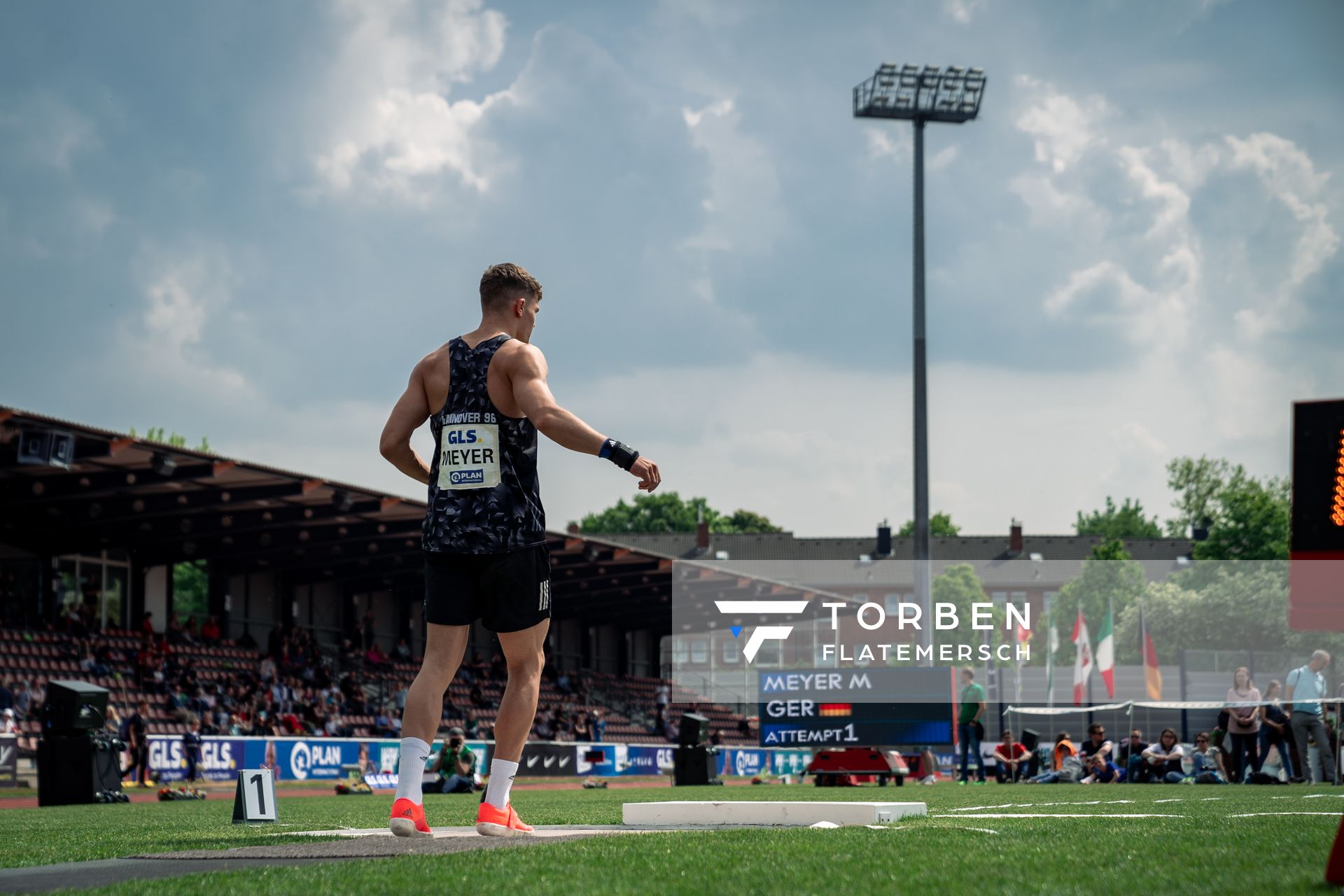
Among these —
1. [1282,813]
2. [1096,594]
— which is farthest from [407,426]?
[1096,594]

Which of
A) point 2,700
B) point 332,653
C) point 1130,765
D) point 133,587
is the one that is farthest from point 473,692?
point 1130,765

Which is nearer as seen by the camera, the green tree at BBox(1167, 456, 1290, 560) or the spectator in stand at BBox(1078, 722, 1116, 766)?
the spectator in stand at BBox(1078, 722, 1116, 766)

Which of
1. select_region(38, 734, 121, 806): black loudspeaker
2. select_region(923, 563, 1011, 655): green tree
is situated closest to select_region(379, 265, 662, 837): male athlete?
select_region(38, 734, 121, 806): black loudspeaker

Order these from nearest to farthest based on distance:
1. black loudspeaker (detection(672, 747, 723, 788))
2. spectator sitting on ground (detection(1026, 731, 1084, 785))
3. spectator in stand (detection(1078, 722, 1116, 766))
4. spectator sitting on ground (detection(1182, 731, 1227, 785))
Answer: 1. spectator sitting on ground (detection(1182, 731, 1227, 785))
2. spectator sitting on ground (detection(1026, 731, 1084, 785))
3. spectator in stand (detection(1078, 722, 1116, 766))
4. black loudspeaker (detection(672, 747, 723, 788))

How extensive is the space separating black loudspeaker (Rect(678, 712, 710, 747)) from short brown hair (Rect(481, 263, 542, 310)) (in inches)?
631

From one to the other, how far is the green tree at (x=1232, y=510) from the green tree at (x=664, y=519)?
28880 millimetres

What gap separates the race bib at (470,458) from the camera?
5.25m

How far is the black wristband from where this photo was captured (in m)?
4.94

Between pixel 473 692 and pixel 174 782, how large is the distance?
19.0 metres

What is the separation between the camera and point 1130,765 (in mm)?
20219

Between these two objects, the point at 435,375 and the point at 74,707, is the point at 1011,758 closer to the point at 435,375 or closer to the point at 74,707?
the point at 74,707

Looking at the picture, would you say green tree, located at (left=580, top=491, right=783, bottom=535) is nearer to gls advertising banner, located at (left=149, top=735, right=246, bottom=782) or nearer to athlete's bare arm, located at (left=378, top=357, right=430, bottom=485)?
gls advertising banner, located at (left=149, top=735, right=246, bottom=782)

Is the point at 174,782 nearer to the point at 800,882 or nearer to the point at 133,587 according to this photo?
the point at 133,587

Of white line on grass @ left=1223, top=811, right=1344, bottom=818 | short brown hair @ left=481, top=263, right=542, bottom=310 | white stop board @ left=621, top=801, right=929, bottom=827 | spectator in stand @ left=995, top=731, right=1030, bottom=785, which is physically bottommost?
spectator in stand @ left=995, top=731, right=1030, bottom=785
